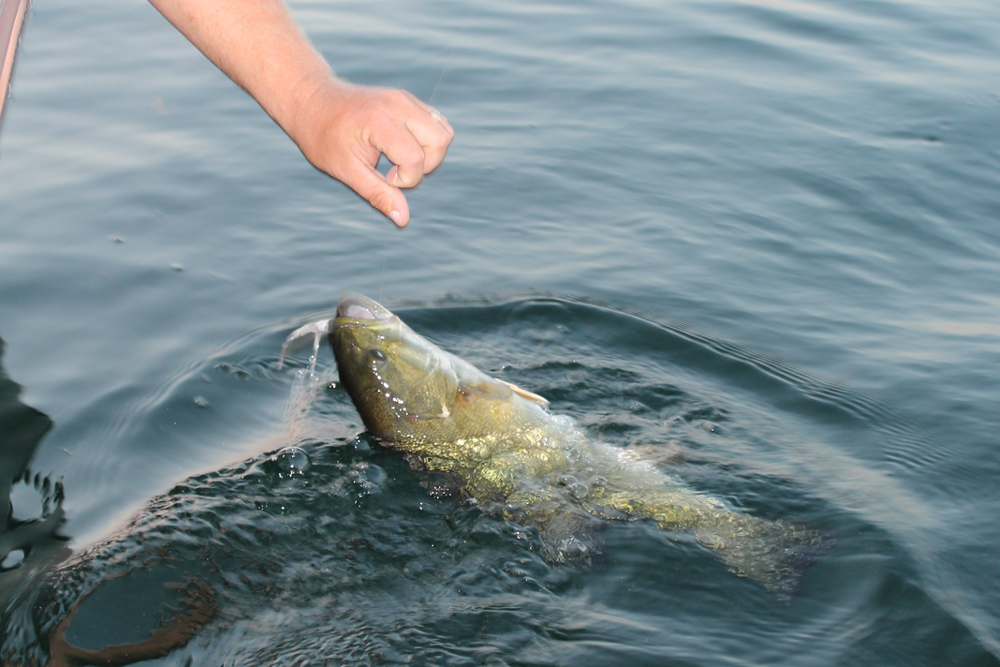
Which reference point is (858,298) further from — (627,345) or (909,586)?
(909,586)

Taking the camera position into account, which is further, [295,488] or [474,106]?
[474,106]

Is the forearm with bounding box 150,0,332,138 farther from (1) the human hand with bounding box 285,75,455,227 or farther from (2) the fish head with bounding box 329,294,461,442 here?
(2) the fish head with bounding box 329,294,461,442

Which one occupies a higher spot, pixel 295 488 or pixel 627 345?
pixel 627 345

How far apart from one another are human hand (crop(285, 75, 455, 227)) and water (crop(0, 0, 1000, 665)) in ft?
5.66

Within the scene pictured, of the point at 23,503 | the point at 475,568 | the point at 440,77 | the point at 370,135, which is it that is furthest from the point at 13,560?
the point at 440,77

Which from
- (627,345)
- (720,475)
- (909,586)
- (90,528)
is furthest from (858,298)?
(90,528)

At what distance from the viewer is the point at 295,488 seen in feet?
14.9

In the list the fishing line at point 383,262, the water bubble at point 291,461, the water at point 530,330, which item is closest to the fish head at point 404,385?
the water at point 530,330

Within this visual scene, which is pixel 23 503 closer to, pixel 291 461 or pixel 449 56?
pixel 291 461

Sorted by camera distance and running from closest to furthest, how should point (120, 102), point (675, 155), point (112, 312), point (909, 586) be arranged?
1. point (909, 586)
2. point (112, 312)
3. point (675, 155)
4. point (120, 102)

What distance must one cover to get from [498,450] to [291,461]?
42.0 inches

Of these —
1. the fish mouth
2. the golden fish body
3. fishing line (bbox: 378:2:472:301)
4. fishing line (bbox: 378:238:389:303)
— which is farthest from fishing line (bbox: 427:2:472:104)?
the golden fish body

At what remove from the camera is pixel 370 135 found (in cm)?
309

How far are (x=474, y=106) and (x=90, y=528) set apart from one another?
590cm
